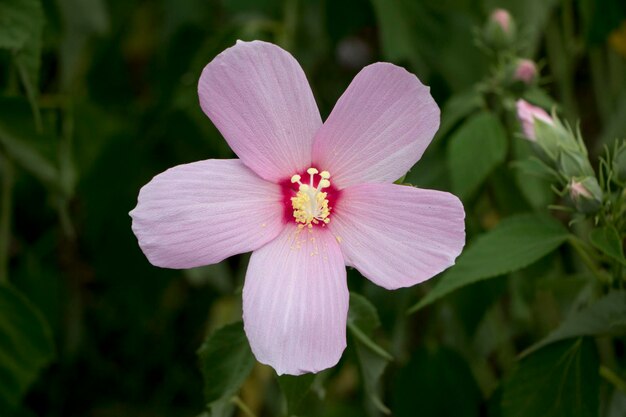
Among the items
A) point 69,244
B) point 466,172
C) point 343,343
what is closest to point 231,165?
point 343,343

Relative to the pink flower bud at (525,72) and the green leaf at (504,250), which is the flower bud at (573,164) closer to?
the green leaf at (504,250)

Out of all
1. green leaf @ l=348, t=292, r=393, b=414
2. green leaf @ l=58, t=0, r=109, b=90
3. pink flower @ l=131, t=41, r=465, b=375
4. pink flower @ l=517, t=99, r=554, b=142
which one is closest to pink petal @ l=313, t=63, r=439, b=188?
pink flower @ l=131, t=41, r=465, b=375

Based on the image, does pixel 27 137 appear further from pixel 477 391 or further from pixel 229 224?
pixel 477 391

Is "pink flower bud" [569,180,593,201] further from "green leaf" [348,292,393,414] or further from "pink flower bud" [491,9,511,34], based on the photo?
"pink flower bud" [491,9,511,34]

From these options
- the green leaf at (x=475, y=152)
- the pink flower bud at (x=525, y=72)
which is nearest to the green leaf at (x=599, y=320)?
the green leaf at (x=475, y=152)

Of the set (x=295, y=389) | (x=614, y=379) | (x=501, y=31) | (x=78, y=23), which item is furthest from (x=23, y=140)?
(x=614, y=379)

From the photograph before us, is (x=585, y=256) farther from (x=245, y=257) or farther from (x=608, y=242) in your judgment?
(x=245, y=257)
